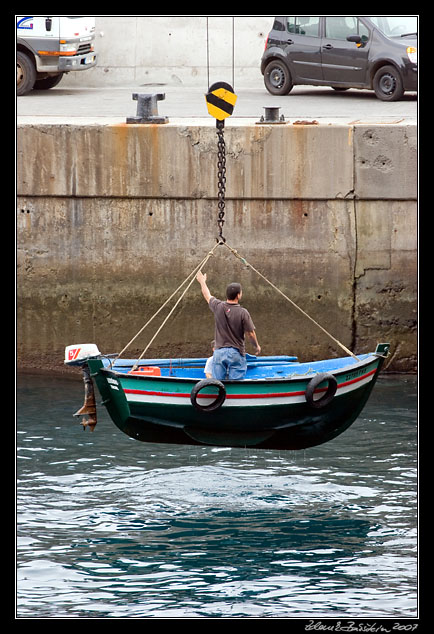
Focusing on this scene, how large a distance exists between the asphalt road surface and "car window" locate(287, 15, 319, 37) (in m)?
1.06

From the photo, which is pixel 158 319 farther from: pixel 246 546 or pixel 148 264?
pixel 246 546

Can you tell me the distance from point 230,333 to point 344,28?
378 inches

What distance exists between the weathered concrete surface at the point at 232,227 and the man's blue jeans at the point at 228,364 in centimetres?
427

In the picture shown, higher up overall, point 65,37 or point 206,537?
point 65,37

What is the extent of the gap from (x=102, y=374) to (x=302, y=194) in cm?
538

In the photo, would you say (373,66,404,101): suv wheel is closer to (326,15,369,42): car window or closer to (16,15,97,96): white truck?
(326,15,369,42): car window

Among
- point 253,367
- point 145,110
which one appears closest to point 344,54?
point 145,110

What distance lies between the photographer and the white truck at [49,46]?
2039 centimetres

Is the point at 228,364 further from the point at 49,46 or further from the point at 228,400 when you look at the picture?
the point at 49,46

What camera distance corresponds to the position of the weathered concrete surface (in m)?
16.0

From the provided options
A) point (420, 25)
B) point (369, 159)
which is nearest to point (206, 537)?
point (420, 25)

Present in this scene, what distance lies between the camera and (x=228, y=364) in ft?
39.0

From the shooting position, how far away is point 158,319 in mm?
16516

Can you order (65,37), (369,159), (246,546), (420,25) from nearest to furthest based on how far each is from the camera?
(246,546) → (420,25) → (369,159) → (65,37)
